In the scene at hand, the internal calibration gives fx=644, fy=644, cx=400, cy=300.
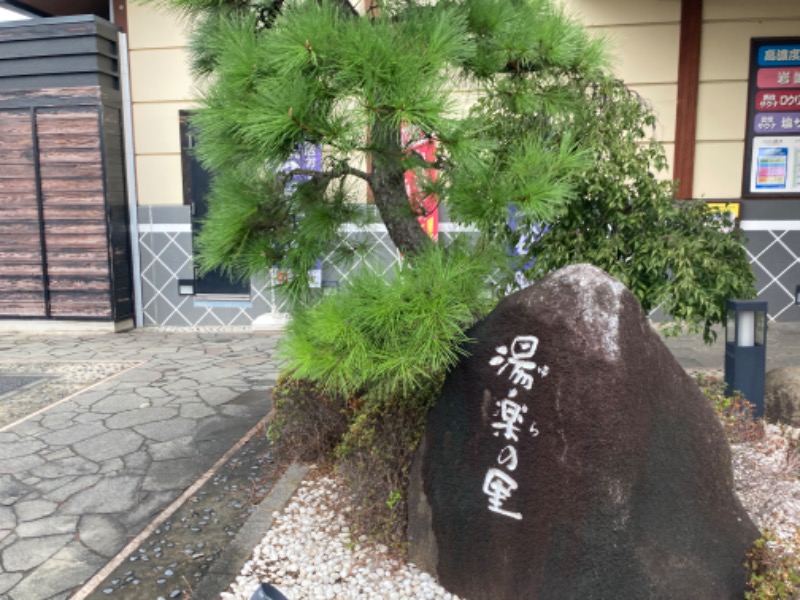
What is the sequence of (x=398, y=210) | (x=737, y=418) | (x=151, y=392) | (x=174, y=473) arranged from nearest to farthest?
(x=398, y=210), (x=737, y=418), (x=174, y=473), (x=151, y=392)

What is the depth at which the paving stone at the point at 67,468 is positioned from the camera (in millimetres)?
4203

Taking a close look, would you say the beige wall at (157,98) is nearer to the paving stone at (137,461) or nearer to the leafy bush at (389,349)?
the paving stone at (137,461)

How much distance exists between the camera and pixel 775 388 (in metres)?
4.43

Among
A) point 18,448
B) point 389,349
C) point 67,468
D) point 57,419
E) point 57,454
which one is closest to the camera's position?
point 389,349

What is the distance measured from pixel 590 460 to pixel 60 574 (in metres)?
2.52

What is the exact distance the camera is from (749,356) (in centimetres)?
418

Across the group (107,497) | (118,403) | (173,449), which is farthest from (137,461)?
(118,403)

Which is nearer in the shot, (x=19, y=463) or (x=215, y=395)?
(x=19, y=463)

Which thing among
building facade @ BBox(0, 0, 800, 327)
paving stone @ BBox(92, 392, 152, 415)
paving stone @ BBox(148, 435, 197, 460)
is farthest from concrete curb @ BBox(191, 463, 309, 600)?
building facade @ BBox(0, 0, 800, 327)

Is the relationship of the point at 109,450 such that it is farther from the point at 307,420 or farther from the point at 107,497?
the point at 307,420

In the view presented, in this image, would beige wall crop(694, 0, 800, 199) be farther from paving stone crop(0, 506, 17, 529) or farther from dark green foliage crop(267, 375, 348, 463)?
paving stone crop(0, 506, 17, 529)

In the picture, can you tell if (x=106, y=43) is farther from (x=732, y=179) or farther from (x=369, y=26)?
(x=732, y=179)

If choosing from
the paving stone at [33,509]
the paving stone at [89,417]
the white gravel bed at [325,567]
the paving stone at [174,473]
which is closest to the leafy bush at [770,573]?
the white gravel bed at [325,567]

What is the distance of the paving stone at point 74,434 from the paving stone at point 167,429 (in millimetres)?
305
